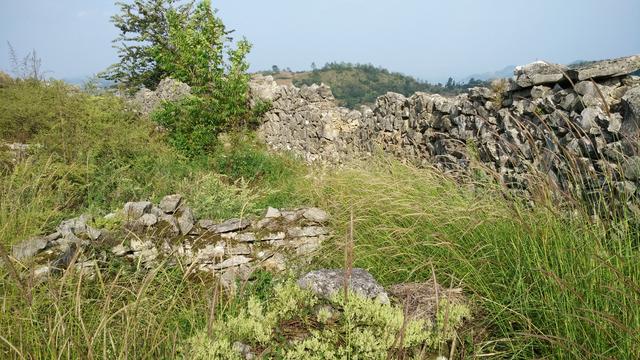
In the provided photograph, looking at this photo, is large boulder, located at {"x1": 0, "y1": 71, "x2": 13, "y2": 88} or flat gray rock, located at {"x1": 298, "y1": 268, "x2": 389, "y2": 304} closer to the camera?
flat gray rock, located at {"x1": 298, "y1": 268, "x2": 389, "y2": 304}

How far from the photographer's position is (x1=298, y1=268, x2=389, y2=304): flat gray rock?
7.85ft

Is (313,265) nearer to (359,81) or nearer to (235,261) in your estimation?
(235,261)

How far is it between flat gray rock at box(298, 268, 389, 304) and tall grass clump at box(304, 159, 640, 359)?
0.33m

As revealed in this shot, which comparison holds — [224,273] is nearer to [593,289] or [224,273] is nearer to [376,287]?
[376,287]

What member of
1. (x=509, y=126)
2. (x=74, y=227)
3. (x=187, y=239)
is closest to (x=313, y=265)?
(x=187, y=239)

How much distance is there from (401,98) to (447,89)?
48.3 meters

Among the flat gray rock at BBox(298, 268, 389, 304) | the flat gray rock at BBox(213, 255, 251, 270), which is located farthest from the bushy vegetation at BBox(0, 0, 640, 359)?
the flat gray rock at BBox(213, 255, 251, 270)

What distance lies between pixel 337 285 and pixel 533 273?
3.76 feet

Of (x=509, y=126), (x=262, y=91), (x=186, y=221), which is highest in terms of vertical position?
(x=262, y=91)

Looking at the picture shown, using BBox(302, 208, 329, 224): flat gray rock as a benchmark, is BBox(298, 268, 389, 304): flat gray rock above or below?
above

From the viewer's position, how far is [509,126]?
551 centimetres

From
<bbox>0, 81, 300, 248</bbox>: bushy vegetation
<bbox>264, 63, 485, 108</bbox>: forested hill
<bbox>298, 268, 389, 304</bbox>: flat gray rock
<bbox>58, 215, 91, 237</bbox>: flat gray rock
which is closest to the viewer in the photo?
<bbox>298, 268, 389, 304</bbox>: flat gray rock

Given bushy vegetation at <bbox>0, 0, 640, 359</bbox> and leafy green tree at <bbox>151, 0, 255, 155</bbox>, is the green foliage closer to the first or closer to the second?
bushy vegetation at <bbox>0, 0, 640, 359</bbox>

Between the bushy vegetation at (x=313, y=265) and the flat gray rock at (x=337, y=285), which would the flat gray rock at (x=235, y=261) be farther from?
the flat gray rock at (x=337, y=285)
